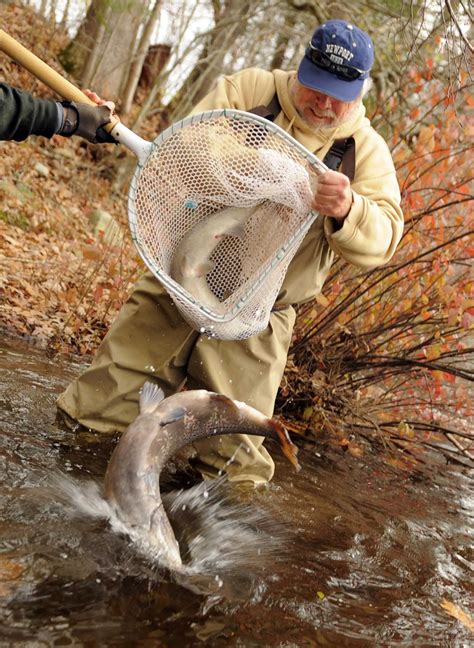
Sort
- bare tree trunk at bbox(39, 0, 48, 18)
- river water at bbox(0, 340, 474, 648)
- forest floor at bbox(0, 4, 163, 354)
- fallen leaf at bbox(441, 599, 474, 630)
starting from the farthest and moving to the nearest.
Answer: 1. bare tree trunk at bbox(39, 0, 48, 18)
2. forest floor at bbox(0, 4, 163, 354)
3. fallen leaf at bbox(441, 599, 474, 630)
4. river water at bbox(0, 340, 474, 648)

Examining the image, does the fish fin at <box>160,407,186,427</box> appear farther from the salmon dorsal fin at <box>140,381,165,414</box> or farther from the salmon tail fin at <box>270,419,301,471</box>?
the salmon tail fin at <box>270,419,301,471</box>

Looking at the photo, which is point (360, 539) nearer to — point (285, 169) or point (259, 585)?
point (259, 585)

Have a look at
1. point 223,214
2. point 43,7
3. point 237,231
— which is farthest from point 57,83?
point 43,7

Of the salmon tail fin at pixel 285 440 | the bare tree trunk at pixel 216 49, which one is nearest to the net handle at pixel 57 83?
the salmon tail fin at pixel 285 440

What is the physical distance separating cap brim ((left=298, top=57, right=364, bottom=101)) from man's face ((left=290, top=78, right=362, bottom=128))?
5 cm

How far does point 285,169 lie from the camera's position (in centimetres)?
316

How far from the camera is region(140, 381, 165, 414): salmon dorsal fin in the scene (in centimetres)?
329

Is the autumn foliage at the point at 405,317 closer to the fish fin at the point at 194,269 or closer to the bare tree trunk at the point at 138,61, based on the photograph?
the fish fin at the point at 194,269

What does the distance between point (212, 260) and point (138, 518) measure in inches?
52.1

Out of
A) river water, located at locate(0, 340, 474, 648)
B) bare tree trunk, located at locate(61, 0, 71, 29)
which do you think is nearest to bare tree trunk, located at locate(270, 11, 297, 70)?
bare tree trunk, located at locate(61, 0, 71, 29)

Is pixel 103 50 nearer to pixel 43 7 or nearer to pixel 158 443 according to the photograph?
pixel 43 7

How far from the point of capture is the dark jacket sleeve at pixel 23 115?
118 inches

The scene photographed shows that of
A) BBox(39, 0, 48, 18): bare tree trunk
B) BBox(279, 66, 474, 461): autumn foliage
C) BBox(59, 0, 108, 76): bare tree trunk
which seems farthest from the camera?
BBox(39, 0, 48, 18): bare tree trunk

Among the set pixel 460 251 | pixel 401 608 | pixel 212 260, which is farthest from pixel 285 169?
pixel 460 251
